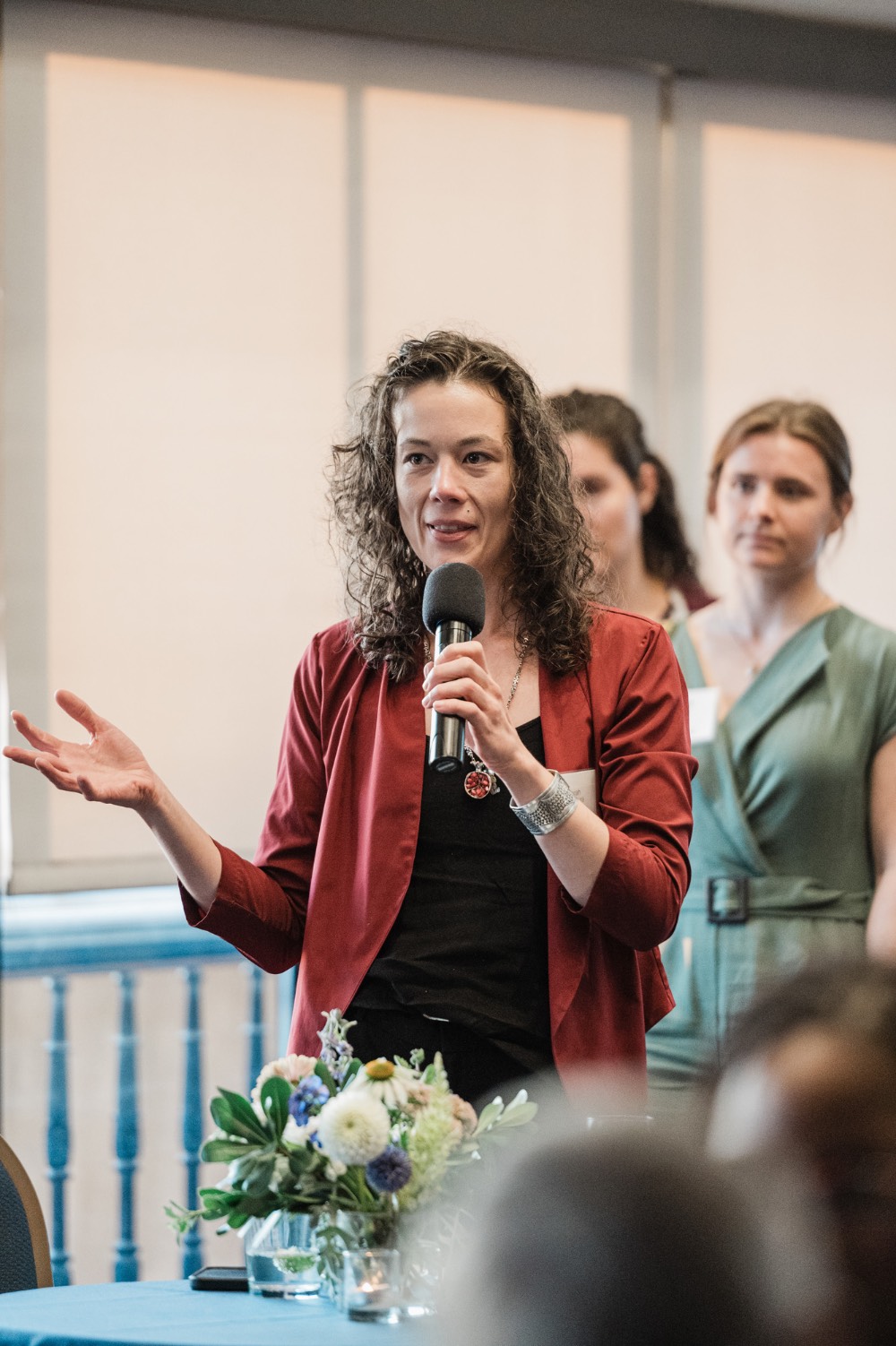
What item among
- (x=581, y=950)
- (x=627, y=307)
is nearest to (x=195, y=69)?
(x=627, y=307)

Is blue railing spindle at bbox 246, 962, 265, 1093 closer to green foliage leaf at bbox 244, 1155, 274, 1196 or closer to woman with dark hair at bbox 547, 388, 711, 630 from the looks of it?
woman with dark hair at bbox 547, 388, 711, 630

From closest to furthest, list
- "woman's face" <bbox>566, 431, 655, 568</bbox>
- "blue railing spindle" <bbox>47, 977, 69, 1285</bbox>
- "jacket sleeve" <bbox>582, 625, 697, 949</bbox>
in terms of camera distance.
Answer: "jacket sleeve" <bbox>582, 625, 697, 949</bbox>, "woman's face" <bbox>566, 431, 655, 568</bbox>, "blue railing spindle" <bbox>47, 977, 69, 1285</bbox>

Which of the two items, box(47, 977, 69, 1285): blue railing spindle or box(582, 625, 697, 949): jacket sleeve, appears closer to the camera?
box(582, 625, 697, 949): jacket sleeve

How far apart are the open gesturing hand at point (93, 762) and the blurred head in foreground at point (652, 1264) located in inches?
51.4

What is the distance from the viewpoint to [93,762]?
5.76 feet

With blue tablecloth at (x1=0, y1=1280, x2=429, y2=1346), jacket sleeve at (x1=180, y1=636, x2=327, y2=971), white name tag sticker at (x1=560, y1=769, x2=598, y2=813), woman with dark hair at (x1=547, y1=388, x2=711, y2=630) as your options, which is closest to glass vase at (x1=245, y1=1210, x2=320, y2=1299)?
blue tablecloth at (x1=0, y1=1280, x2=429, y2=1346)

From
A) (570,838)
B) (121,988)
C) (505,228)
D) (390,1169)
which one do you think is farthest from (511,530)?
(505,228)

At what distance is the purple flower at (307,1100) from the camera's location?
53.7 inches

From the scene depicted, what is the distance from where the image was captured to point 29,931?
3373 mm

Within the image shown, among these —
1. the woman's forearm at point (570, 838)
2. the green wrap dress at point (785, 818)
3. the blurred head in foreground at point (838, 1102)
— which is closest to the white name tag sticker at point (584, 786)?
the woman's forearm at point (570, 838)

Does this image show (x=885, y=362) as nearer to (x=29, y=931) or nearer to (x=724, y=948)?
(x=724, y=948)

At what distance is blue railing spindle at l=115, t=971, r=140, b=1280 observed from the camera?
10.7ft

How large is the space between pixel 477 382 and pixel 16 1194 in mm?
1115

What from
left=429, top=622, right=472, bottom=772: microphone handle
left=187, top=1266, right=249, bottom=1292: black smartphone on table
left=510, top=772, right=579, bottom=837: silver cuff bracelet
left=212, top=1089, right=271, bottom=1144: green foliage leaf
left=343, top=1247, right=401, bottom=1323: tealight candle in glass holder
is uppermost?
left=429, top=622, right=472, bottom=772: microphone handle
